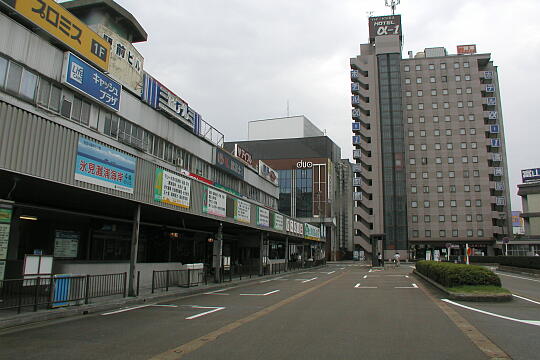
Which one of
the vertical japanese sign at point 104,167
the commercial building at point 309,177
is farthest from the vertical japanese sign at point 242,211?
the commercial building at point 309,177

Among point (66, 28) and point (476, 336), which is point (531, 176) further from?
point (66, 28)

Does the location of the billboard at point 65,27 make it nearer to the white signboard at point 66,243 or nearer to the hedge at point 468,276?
the white signboard at point 66,243

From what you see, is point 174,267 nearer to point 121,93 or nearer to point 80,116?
point 80,116

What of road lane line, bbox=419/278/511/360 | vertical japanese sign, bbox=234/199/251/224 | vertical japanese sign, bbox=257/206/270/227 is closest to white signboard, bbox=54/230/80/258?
vertical japanese sign, bbox=234/199/251/224

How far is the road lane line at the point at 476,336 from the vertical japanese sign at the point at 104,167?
1108cm

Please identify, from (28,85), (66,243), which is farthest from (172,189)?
(28,85)

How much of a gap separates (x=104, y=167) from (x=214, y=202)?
28.6ft

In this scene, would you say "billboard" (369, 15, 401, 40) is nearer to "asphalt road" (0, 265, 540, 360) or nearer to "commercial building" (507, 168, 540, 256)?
"commercial building" (507, 168, 540, 256)

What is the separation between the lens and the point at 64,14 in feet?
63.8

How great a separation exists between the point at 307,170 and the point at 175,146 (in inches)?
2538

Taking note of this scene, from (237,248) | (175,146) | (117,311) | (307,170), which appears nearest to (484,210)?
(307,170)

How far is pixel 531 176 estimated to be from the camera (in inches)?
2943

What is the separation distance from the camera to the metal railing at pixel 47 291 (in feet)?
34.6

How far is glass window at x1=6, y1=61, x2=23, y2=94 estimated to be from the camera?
53.0 ft
